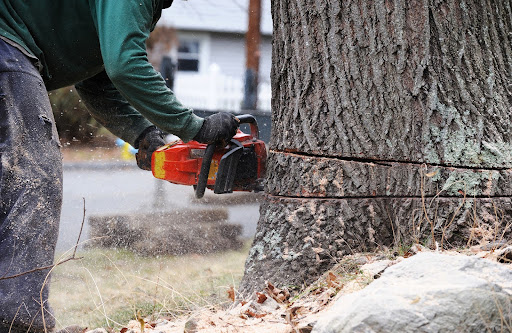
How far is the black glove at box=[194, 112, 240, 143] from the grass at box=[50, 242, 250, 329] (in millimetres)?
738

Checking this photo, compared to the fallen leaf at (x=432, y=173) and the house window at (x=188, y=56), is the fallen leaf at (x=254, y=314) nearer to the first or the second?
the fallen leaf at (x=432, y=173)

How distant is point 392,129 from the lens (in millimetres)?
2305

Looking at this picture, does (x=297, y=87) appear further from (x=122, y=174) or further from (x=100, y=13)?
(x=122, y=174)

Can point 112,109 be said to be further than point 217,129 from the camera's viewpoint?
Yes

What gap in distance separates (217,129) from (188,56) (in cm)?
1971

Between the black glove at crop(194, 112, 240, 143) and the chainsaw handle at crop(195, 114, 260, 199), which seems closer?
the black glove at crop(194, 112, 240, 143)

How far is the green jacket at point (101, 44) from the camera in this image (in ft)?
7.52

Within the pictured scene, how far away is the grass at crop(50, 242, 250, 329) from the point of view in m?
3.05

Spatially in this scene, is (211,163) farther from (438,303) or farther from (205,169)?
(438,303)

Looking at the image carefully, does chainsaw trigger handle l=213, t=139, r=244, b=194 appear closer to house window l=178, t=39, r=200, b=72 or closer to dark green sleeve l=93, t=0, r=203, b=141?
dark green sleeve l=93, t=0, r=203, b=141

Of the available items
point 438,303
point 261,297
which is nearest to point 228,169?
point 261,297

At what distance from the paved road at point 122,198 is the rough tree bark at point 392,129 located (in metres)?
3.02

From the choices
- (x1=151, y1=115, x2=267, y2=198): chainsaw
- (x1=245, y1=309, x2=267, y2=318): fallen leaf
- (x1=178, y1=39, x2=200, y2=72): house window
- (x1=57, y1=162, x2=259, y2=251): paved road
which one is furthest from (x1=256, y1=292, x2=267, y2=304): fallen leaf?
(x1=178, y1=39, x2=200, y2=72): house window

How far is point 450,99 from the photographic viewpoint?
7.47 feet
